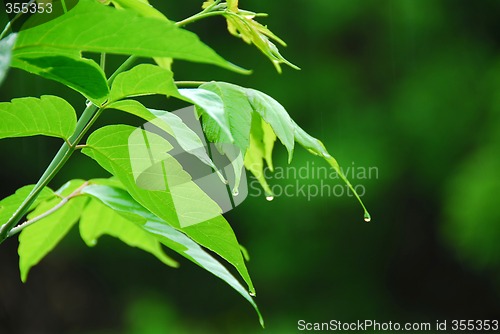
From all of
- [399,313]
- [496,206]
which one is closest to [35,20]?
[496,206]

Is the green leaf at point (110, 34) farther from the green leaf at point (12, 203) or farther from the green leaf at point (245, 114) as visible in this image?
the green leaf at point (12, 203)

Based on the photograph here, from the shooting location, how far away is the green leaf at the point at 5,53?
0.22 metres

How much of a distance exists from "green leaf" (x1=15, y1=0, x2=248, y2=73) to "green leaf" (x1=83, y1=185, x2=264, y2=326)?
14cm

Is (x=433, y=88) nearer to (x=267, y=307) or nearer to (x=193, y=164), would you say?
(x=267, y=307)

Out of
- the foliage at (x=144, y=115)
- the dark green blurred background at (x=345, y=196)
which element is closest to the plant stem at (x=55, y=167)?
the foliage at (x=144, y=115)

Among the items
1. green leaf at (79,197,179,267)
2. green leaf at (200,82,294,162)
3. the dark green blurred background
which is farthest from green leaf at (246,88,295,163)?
the dark green blurred background

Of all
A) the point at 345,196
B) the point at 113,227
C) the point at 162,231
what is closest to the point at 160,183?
the point at 162,231

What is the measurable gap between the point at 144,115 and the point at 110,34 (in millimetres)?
64

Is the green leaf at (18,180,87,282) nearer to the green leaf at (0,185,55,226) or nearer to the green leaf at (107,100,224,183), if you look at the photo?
the green leaf at (0,185,55,226)

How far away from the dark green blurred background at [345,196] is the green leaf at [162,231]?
2.39 meters

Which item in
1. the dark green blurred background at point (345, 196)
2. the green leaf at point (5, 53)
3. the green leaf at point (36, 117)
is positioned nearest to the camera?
the green leaf at point (5, 53)

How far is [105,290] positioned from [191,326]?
0.62 meters

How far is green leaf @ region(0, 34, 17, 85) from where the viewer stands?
22cm

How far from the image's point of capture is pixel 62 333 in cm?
352
